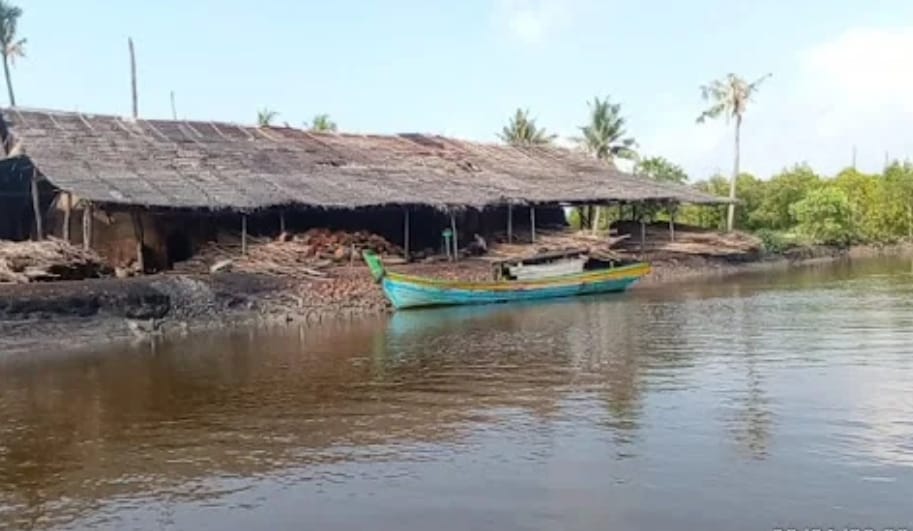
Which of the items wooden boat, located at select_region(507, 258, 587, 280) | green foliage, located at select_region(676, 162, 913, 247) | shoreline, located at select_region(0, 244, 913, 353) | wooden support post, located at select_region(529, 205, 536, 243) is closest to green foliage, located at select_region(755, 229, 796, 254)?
green foliage, located at select_region(676, 162, 913, 247)

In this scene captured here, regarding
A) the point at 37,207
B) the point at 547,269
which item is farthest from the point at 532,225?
the point at 37,207

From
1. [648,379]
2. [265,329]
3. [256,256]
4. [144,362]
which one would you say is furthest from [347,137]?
[648,379]

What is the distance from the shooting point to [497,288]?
25.8 meters

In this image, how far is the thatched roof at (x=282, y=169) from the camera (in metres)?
24.4

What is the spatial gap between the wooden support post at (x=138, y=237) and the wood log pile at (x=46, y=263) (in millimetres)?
2333

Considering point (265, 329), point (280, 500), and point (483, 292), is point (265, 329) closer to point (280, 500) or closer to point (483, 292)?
point (483, 292)

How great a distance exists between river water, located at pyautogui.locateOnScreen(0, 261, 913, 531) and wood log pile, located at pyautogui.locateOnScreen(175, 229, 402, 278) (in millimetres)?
5465

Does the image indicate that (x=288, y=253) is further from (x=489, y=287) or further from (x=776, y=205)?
(x=776, y=205)

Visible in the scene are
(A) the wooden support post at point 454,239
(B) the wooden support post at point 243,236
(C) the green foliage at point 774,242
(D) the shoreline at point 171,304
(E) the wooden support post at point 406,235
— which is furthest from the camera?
(C) the green foliage at point 774,242

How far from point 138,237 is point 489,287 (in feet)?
29.4

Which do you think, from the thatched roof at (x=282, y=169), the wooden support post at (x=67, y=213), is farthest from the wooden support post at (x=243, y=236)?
the wooden support post at (x=67, y=213)

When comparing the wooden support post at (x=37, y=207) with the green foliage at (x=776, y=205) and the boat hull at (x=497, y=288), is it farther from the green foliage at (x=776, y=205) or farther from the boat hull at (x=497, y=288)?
the green foliage at (x=776, y=205)

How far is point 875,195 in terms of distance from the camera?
52.3 meters

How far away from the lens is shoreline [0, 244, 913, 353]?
18172 mm
